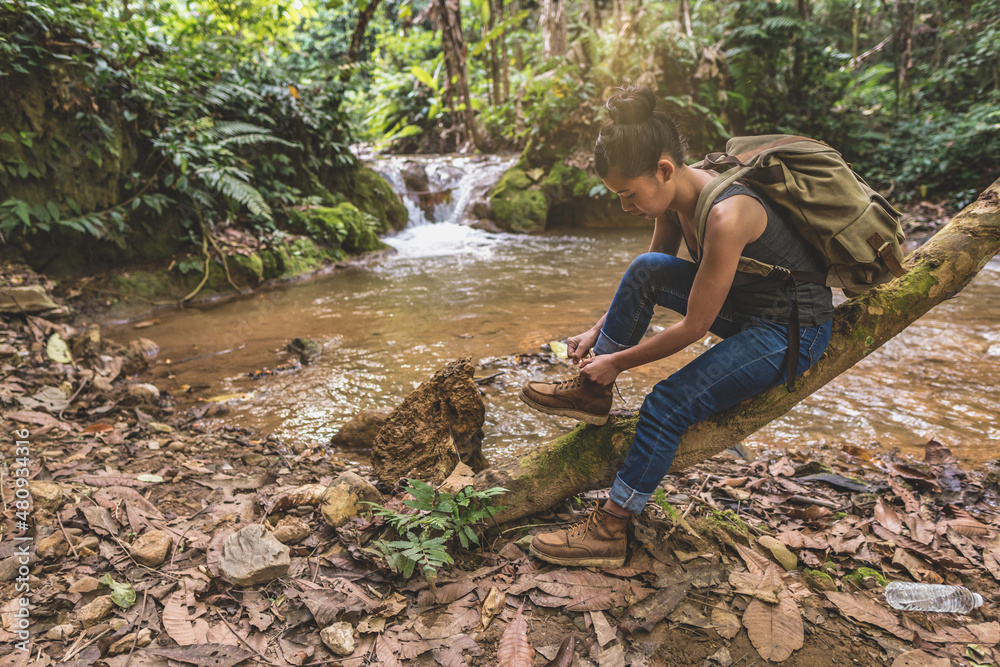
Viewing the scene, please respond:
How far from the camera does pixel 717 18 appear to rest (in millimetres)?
14750

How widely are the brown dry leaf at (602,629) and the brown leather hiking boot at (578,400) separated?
66cm

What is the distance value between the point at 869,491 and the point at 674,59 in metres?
12.8

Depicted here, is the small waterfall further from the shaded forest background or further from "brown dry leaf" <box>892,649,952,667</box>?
"brown dry leaf" <box>892,649,952,667</box>

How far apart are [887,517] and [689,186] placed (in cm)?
167

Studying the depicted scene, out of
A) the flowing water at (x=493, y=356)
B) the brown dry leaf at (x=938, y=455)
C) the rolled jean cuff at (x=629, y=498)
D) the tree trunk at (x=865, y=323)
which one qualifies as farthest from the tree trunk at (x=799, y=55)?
the rolled jean cuff at (x=629, y=498)

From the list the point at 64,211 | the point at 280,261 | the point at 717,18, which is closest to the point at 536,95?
the point at 717,18

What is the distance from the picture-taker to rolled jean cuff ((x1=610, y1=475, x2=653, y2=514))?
182 centimetres

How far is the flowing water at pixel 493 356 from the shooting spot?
128 inches

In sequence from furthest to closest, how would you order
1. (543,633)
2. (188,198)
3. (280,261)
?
(280,261)
(188,198)
(543,633)

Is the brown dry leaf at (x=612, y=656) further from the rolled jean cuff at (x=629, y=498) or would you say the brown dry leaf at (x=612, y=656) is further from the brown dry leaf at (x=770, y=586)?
the brown dry leaf at (x=770, y=586)

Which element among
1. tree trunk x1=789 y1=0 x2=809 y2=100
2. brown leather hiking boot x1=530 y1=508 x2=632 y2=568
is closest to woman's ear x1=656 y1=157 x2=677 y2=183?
brown leather hiking boot x1=530 y1=508 x2=632 y2=568

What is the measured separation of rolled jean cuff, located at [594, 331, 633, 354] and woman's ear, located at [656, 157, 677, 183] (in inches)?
25.2

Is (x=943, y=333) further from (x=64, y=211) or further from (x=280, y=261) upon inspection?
(x=64, y=211)

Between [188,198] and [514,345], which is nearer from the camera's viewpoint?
[514,345]
